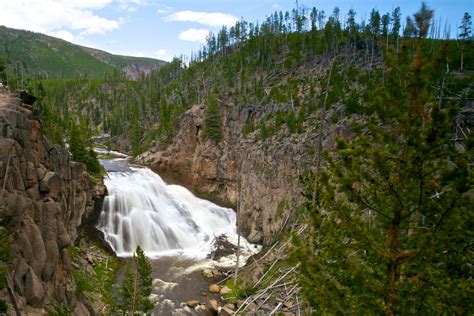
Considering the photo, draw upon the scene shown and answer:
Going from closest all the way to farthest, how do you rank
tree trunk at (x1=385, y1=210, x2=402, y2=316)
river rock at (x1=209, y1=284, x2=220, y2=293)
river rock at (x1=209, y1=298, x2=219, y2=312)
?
tree trunk at (x1=385, y1=210, x2=402, y2=316)
river rock at (x1=209, y1=298, x2=219, y2=312)
river rock at (x1=209, y1=284, x2=220, y2=293)

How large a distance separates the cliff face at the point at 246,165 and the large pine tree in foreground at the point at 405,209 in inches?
1043

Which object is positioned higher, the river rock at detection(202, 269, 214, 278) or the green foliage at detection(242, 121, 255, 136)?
the green foliage at detection(242, 121, 255, 136)

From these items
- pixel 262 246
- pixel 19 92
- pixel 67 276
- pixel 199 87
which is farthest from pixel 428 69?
pixel 199 87

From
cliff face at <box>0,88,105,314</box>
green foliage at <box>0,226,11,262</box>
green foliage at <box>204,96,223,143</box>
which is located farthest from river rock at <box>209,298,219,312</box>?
green foliage at <box>204,96,223,143</box>

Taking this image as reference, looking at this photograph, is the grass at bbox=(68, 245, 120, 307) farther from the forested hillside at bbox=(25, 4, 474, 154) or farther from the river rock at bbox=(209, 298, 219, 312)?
the forested hillside at bbox=(25, 4, 474, 154)

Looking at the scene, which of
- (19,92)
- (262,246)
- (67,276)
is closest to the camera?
(67,276)

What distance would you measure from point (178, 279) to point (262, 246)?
39.3 ft

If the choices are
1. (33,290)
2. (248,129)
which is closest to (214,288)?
(33,290)

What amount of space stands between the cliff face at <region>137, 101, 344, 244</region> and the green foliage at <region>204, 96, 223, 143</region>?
1.27 m

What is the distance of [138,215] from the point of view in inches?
1718

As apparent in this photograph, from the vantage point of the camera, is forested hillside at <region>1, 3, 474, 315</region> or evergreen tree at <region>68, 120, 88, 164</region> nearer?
forested hillside at <region>1, 3, 474, 315</region>

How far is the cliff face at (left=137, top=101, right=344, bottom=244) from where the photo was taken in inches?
1622

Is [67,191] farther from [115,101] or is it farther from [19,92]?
[115,101]

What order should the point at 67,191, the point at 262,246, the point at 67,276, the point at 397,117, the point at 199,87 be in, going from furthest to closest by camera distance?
the point at 199,87 → the point at 262,246 → the point at 67,191 → the point at 67,276 → the point at 397,117
